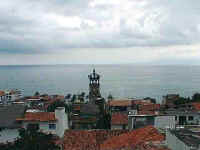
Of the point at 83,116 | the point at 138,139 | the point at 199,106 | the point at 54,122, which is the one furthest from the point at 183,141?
the point at 83,116

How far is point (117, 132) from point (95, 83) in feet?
133

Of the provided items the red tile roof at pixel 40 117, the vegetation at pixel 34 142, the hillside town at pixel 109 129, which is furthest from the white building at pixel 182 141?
the red tile roof at pixel 40 117

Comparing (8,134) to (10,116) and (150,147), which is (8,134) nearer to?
(10,116)

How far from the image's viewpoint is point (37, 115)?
29.9 meters

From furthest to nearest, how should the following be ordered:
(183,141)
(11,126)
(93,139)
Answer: (11,126) < (93,139) < (183,141)

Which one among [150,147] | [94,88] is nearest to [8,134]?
[150,147]

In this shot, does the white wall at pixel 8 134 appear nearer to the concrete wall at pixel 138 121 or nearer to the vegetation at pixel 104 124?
the concrete wall at pixel 138 121

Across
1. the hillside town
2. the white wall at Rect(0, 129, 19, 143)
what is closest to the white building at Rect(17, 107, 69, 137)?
the hillside town

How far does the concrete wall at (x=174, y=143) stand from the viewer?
14027mm

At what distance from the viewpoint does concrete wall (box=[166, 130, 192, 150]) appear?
14.0m

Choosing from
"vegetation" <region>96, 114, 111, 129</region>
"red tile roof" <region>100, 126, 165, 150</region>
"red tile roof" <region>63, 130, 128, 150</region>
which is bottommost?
"vegetation" <region>96, 114, 111, 129</region>

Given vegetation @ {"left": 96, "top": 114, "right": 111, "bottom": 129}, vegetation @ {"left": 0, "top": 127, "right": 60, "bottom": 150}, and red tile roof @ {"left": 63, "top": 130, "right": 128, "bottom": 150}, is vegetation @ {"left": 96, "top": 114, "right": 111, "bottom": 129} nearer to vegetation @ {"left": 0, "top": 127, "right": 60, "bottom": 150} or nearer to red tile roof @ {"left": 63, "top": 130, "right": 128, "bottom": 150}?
red tile roof @ {"left": 63, "top": 130, "right": 128, "bottom": 150}

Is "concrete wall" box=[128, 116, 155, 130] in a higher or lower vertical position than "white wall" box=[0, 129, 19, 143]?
higher

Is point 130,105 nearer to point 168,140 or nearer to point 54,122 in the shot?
point 54,122
